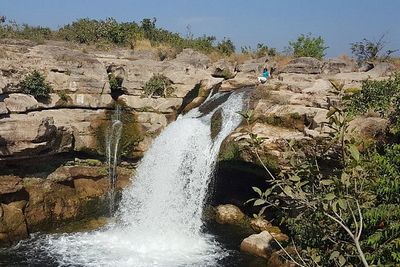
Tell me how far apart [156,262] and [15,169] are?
708cm

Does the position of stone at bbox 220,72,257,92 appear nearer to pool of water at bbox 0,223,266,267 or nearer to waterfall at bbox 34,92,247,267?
waterfall at bbox 34,92,247,267

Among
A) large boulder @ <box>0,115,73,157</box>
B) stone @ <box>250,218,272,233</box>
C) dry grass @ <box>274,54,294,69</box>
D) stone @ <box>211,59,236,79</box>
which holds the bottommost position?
stone @ <box>250,218,272,233</box>

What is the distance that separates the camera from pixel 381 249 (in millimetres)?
7715

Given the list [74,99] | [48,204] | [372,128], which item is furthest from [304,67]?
[48,204]

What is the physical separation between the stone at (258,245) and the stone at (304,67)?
1370 centimetres

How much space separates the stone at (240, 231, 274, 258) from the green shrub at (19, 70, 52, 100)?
1090cm

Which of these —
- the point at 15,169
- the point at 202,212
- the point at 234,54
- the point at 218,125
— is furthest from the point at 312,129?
the point at 234,54

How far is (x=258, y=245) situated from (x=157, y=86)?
33.0 feet

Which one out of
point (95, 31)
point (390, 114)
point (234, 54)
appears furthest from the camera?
point (234, 54)

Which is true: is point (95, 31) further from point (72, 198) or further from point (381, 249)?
point (381, 249)

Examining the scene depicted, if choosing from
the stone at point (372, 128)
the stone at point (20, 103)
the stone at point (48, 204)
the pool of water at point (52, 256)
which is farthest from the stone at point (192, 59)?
the stone at point (372, 128)

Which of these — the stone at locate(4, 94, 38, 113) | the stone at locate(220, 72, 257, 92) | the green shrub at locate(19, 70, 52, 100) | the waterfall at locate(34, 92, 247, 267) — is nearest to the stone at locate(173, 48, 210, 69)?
the stone at locate(220, 72, 257, 92)

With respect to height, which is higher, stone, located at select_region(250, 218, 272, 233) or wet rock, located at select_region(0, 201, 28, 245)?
wet rock, located at select_region(0, 201, 28, 245)

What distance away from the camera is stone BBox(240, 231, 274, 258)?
16.0m
